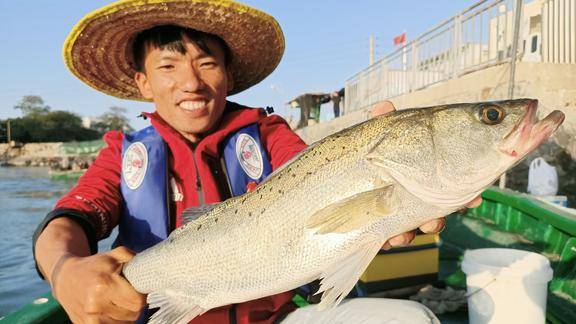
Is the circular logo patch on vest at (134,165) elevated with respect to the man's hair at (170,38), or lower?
lower

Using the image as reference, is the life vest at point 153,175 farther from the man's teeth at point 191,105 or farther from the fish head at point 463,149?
the fish head at point 463,149

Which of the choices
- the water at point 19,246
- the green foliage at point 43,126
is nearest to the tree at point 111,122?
the green foliage at point 43,126

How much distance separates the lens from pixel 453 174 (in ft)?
6.07

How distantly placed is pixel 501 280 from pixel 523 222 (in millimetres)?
2329

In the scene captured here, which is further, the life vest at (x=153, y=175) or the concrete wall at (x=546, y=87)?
the concrete wall at (x=546, y=87)

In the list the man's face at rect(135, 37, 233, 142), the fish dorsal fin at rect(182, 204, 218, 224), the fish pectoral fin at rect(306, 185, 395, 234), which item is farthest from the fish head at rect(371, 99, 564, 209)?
the man's face at rect(135, 37, 233, 142)

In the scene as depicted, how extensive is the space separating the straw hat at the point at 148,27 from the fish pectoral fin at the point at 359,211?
5.45 ft

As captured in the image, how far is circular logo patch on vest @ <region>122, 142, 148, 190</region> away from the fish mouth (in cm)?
209

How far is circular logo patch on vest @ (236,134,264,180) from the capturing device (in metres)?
2.81

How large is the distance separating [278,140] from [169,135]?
80cm

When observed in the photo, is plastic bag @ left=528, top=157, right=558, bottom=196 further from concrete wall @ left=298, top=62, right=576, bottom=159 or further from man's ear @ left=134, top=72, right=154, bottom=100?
man's ear @ left=134, top=72, right=154, bottom=100

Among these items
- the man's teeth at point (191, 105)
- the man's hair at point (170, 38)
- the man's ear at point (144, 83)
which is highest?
the man's hair at point (170, 38)

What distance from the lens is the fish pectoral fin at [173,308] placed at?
6.64ft

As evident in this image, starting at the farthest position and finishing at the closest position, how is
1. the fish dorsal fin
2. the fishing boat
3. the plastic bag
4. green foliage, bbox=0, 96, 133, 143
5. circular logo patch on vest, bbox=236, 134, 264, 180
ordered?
green foliage, bbox=0, 96, 133, 143 < the plastic bag < the fishing boat < circular logo patch on vest, bbox=236, 134, 264, 180 < the fish dorsal fin
